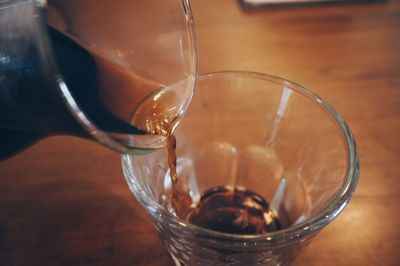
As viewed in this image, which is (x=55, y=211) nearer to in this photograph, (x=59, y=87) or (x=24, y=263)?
(x=24, y=263)

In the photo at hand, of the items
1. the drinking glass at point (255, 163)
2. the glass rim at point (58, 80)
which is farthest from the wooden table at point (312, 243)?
the glass rim at point (58, 80)

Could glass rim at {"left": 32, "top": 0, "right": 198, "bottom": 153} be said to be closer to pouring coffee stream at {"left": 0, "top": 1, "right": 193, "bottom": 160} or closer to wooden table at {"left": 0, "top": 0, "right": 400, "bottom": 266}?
pouring coffee stream at {"left": 0, "top": 1, "right": 193, "bottom": 160}

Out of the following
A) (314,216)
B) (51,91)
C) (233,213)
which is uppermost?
(51,91)

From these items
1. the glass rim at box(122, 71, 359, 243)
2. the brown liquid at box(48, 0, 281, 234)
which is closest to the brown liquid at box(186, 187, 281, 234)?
the brown liquid at box(48, 0, 281, 234)

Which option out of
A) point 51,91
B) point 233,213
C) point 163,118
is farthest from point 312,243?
point 51,91

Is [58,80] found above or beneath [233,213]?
above

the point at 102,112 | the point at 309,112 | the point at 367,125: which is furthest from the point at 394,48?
Answer: the point at 102,112

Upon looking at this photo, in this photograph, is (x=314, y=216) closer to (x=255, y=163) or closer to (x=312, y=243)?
(x=312, y=243)
